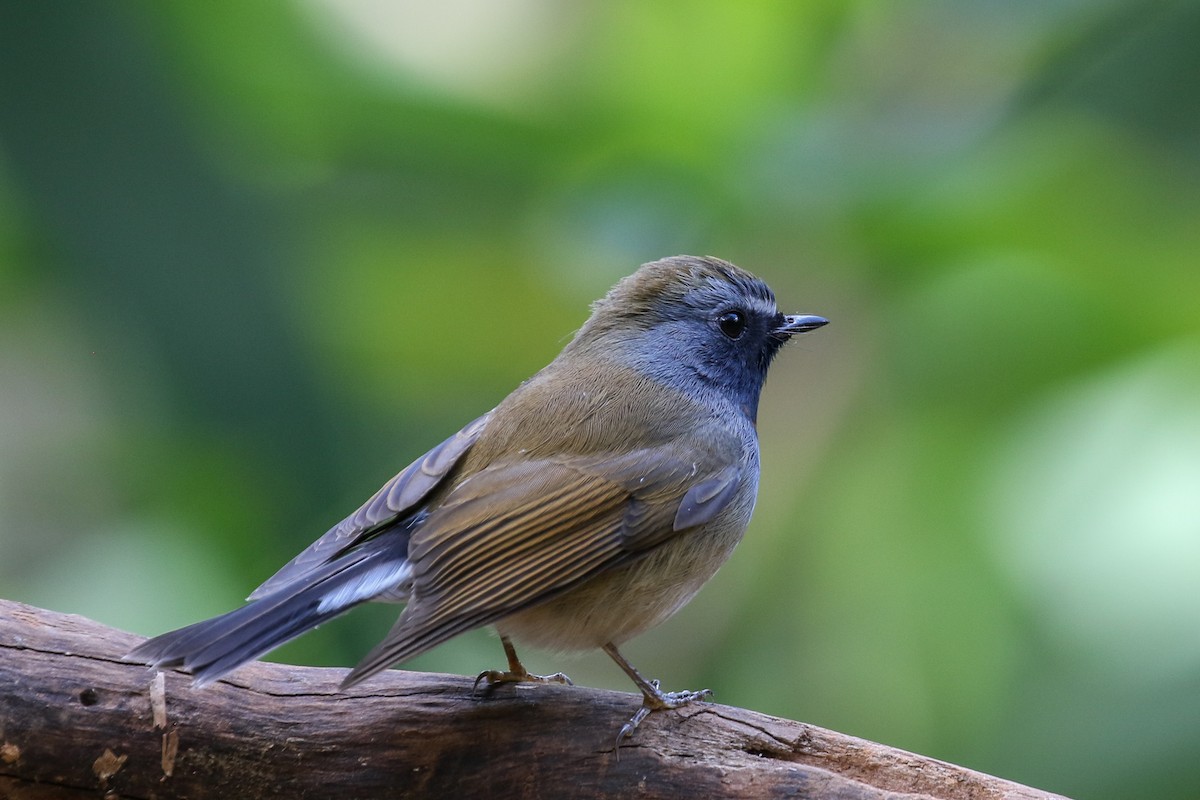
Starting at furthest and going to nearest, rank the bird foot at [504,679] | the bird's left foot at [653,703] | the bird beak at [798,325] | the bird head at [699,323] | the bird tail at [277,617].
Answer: the bird beak at [798,325]
the bird head at [699,323]
the bird foot at [504,679]
the bird's left foot at [653,703]
the bird tail at [277,617]

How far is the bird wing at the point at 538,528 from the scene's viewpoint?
2.78 meters

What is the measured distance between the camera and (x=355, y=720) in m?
2.86

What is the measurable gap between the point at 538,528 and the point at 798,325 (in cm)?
139

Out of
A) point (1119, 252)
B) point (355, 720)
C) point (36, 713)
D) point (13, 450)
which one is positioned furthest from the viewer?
point (13, 450)

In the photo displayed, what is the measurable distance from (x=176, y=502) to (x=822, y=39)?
311 centimetres

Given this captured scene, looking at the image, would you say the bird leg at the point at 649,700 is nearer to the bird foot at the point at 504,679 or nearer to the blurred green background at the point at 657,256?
the bird foot at the point at 504,679

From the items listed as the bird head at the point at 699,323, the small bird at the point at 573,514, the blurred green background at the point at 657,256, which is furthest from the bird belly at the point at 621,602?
the blurred green background at the point at 657,256

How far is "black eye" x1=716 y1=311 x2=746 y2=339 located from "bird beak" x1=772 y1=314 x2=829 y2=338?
0.13m

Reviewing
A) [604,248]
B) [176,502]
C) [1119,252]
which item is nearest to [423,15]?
[604,248]

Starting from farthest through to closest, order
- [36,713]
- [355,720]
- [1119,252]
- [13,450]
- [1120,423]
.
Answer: [13,450]
[1119,252]
[1120,423]
[355,720]
[36,713]

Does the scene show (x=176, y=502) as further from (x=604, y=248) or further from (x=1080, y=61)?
(x=1080, y=61)

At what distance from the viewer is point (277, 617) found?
265cm

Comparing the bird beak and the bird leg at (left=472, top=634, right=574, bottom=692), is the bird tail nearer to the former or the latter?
the bird leg at (left=472, top=634, right=574, bottom=692)

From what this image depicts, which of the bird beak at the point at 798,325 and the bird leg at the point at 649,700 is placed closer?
the bird leg at the point at 649,700
